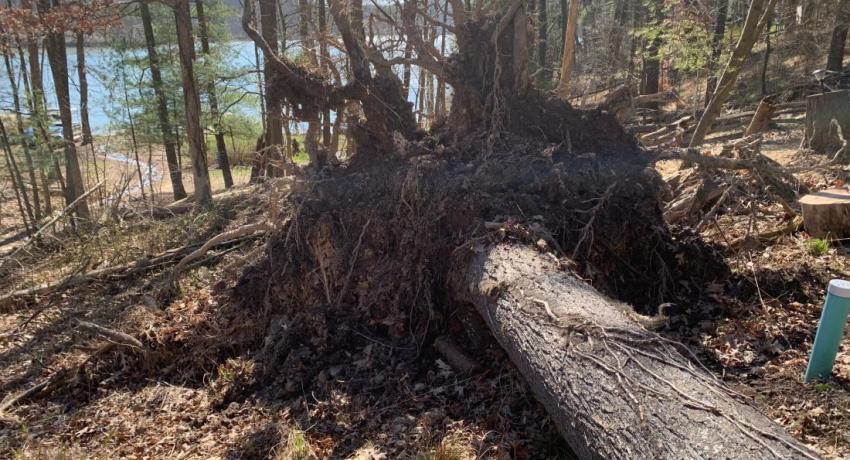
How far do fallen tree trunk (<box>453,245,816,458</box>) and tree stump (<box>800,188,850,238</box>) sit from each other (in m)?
2.85

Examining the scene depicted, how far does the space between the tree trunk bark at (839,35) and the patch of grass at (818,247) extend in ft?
39.9

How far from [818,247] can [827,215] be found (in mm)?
383

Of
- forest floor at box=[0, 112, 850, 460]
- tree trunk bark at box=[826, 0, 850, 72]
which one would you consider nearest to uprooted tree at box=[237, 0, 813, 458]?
forest floor at box=[0, 112, 850, 460]

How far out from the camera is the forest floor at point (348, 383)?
3.15 metres

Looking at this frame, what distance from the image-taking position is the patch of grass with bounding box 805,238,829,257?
4484 mm

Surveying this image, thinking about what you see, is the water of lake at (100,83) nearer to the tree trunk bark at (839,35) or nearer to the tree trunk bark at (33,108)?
the tree trunk bark at (33,108)

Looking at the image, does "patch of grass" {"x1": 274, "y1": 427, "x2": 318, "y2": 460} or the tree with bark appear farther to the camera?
the tree with bark

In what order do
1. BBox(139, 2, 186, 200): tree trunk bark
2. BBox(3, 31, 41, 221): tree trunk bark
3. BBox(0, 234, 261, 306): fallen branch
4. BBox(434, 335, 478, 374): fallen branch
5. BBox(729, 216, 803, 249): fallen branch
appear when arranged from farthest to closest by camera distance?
1. BBox(139, 2, 186, 200): tree trunk bark
2. BBox(3, 31, 41, 221): tree trunk bark
3. BBox(0, 234, 261, 306): fallen branch
4. BBox(729, 216, 803, 249): fallen branch
5. BBox(434, 335, 478, 374): fallen branch

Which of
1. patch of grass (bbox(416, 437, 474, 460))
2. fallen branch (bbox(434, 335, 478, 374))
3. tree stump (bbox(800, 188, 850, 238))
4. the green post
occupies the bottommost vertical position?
patch of grass (bbox(416, 437, 474, 460))

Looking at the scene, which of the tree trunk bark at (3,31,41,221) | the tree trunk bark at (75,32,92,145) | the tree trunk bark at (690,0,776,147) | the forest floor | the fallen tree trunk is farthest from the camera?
the tree trunk bark at (75,32,92,145)

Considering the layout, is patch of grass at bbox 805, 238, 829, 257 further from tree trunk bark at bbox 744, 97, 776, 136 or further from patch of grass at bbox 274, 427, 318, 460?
patch of grass at bbox 274, 427, 318, 460

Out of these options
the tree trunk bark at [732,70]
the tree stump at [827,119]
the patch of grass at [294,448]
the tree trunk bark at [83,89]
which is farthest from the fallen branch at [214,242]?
the tree trunk bark at [83,89]

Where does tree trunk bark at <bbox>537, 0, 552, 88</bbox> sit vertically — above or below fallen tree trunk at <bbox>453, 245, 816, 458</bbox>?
above

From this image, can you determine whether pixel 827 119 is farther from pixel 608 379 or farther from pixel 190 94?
pixel 190 94
